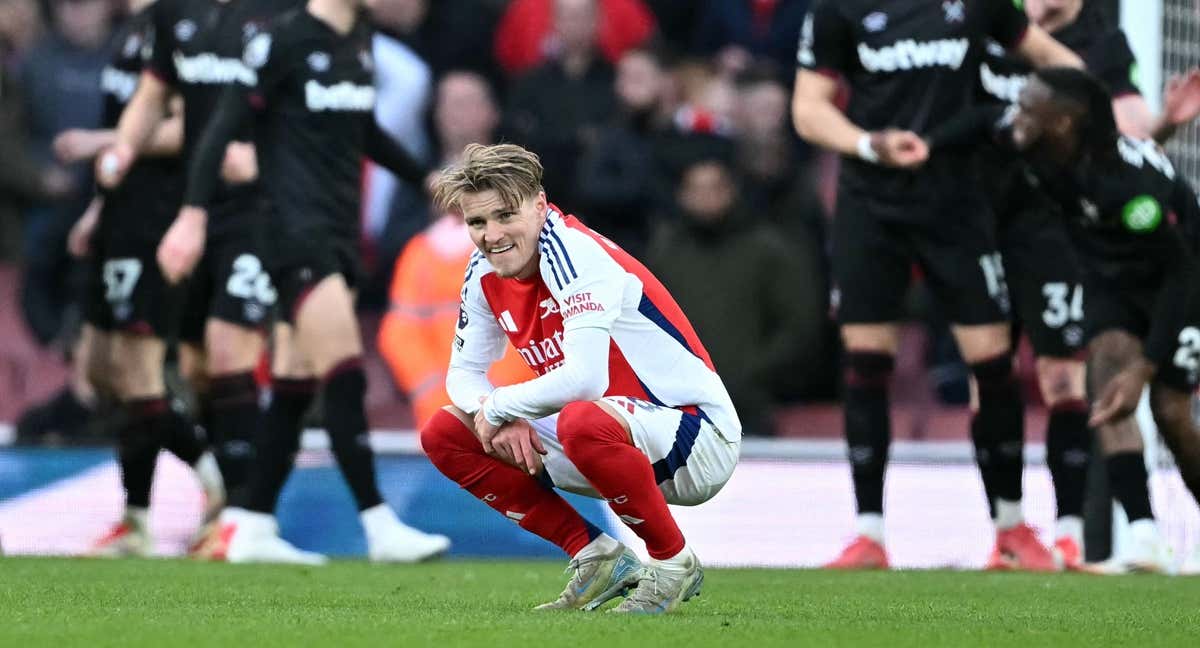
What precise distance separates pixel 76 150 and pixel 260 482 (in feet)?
7.52

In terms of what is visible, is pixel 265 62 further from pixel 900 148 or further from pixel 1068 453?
pixel 1068 453

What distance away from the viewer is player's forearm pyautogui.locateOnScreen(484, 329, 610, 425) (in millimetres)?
5246

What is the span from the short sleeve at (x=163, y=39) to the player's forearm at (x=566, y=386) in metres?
3.98

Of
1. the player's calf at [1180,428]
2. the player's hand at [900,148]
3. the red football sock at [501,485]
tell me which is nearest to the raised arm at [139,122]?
the player's hand at [900,148]

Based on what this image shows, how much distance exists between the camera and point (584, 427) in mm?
5137

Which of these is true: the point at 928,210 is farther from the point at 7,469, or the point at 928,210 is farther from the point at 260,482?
the point at 7,469

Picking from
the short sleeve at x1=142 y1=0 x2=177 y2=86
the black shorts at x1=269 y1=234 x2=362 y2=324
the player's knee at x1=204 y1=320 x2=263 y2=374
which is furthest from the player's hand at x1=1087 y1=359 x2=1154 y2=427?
the short sleeve at x1=142 y1=0 x2=177 y2=86

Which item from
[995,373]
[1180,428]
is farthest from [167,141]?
[1180,428]

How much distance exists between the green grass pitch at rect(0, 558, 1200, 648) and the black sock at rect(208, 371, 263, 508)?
853mm

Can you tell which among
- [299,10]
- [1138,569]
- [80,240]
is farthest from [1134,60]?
[80,240]

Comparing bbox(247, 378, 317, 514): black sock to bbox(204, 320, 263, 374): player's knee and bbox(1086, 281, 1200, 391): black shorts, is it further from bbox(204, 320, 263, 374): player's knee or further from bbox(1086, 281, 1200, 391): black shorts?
bbox(1086, 281, 1200, 391): black shorts

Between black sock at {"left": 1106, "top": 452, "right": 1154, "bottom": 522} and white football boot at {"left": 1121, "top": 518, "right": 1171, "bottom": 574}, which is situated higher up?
black sock at {"left": 1106, "top": 452, "right": 1154, "bottom": 522}

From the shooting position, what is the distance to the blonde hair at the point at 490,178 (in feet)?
17.3

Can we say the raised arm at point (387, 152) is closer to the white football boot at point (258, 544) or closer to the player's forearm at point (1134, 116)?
the white football boot at point (258, 544)
